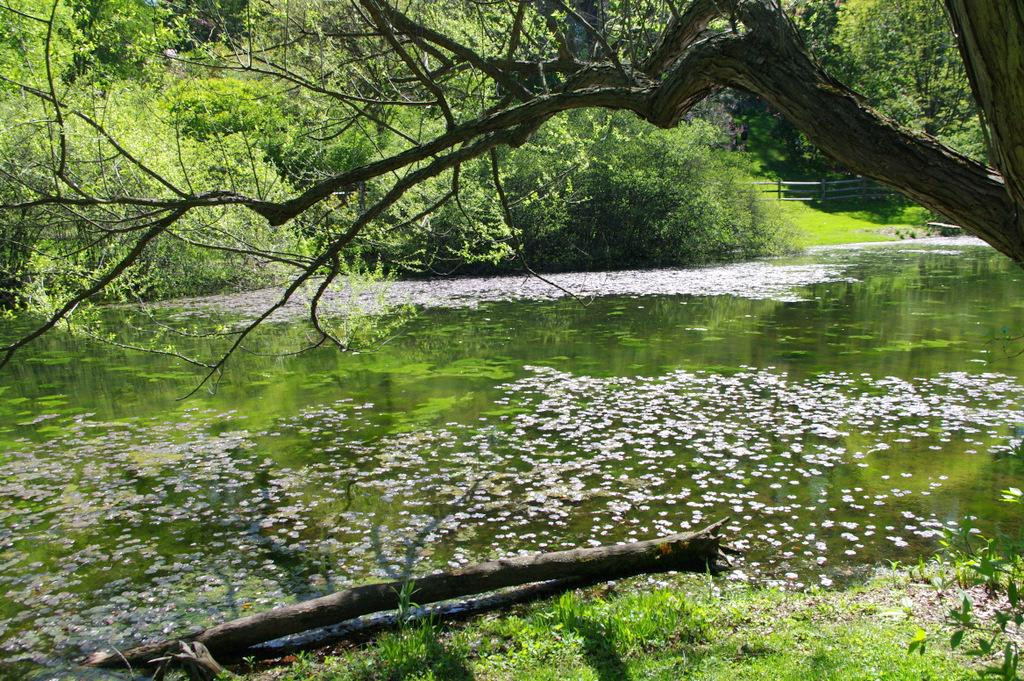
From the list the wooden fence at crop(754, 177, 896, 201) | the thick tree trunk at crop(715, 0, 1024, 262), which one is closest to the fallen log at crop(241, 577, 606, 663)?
the thick tree trunk at crop(715, 0, 1024, 262)

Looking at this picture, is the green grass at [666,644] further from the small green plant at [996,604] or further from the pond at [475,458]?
the pond at [475,458]

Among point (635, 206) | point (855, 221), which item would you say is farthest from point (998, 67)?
point (855, 221)

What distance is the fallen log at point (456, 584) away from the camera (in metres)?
5.05

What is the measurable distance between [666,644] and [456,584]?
1.54 meters

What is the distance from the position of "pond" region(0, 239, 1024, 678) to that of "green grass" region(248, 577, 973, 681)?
38.5 inches

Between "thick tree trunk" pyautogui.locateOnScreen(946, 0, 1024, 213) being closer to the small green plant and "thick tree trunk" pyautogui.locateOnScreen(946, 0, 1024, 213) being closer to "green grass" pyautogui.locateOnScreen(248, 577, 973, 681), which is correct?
the small green plant

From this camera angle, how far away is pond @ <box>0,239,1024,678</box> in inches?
254

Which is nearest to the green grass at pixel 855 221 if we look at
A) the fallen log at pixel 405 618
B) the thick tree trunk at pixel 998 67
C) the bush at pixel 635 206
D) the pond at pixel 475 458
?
the bush at pixel 635 206

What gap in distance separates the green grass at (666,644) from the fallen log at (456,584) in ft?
0.83

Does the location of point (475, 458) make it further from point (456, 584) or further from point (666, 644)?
point (666, 644)

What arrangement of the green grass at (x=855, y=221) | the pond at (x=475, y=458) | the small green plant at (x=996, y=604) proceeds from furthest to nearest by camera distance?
the green grass at (x=855, y=221)
the pond at (x=475, y=458)
the small green plant at (x=996, y=604)

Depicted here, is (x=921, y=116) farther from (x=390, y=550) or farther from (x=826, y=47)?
(x=390, y=550)

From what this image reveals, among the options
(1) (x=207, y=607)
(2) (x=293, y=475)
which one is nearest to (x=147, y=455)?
(2) (x=293, y=475)

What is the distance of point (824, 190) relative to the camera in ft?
136
